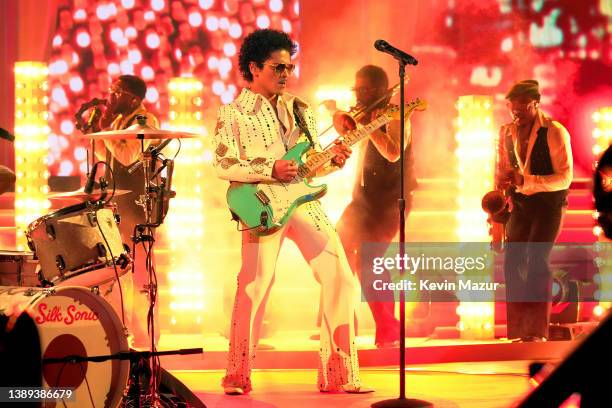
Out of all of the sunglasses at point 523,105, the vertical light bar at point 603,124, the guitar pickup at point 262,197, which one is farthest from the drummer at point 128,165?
the vertical light bar at point 603,124

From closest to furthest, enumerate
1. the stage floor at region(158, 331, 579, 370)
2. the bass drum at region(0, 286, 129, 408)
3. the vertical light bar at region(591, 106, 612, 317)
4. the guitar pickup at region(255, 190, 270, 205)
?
the bass drum at region(0, 286, 129, 408)
the guitar pickup at region(255, 190, 270, 205)
the stage floor at region(158, 331, 579, 370)
the vertical light bar at region(591, 106, 612, 317)

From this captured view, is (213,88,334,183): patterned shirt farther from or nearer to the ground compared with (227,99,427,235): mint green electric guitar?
farther from the ground

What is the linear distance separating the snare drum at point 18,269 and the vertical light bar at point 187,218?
2.70 meters

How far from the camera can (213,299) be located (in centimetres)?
813

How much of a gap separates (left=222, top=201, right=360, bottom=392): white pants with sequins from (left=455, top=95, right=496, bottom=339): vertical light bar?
7.17 ft

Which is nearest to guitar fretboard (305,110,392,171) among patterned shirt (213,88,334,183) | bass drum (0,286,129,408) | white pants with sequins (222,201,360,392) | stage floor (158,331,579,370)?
patterned shirt (213,88,334,183)

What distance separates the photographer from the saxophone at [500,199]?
24.7ft

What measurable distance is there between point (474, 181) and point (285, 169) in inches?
105

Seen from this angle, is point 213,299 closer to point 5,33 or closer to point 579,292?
point 579,292

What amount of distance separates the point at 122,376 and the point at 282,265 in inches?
152

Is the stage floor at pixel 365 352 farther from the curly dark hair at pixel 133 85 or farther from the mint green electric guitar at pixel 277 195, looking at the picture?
the curly dark hair at pixel 133 85

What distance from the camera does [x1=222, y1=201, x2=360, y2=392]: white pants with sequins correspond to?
557 cm

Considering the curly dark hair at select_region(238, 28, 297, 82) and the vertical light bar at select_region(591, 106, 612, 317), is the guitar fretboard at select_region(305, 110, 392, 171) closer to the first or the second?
the curly dark hair at select_region(238, 28, 297, 82)

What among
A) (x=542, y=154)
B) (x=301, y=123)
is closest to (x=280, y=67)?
(x=301, y=123)
